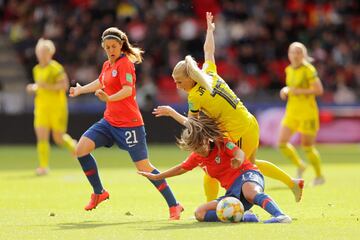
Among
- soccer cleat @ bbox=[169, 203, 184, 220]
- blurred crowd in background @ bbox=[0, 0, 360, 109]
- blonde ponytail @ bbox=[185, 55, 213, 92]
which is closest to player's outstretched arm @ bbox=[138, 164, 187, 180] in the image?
soccer cleat @ bbox=[169, 203, 184, 220]

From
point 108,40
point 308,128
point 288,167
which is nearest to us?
point 108,40

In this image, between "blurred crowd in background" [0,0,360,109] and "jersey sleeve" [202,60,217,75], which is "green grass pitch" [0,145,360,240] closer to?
"jersey sleeve" [202,60,217,75]

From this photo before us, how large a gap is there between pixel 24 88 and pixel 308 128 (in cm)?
1455

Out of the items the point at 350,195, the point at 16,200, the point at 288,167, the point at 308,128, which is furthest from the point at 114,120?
the point at 288,167

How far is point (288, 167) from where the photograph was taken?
21.0m

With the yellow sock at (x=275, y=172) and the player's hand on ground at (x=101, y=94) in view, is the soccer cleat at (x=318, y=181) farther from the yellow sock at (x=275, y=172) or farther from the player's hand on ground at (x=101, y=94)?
the player's hand on ground at (x=101, y=94)

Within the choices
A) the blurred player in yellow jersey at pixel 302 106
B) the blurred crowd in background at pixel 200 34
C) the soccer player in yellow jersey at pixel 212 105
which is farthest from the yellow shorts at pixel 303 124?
the blurred crowd in background at pixel 200 34

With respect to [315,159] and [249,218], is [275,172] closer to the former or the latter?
[249,218]

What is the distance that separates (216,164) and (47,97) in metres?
9.49

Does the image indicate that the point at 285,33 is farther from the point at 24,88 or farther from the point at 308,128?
the point at 308,128

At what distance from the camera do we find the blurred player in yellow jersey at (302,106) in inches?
686

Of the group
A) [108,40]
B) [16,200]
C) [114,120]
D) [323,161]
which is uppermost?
[108,40]

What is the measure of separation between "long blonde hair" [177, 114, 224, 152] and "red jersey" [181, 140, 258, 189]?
123 millimetres

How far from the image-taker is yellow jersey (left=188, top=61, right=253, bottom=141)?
1119 centimetres
